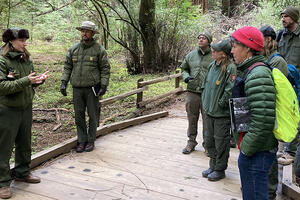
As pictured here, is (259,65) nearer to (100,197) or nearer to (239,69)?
(239,69)

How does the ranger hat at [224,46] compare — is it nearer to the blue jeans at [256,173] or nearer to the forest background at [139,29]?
the blue jeans at [256,173]

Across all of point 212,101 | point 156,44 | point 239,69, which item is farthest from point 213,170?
point 156,44

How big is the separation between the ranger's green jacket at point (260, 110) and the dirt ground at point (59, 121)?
207 inches

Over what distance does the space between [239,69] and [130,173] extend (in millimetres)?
2449

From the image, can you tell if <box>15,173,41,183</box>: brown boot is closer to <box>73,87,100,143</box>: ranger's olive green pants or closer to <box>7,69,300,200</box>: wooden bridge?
<box>7,69,300,200</box>: wooden bridge

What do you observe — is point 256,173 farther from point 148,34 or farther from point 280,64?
point 148,34

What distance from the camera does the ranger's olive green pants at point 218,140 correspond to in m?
4.03

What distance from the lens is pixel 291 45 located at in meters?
5.07

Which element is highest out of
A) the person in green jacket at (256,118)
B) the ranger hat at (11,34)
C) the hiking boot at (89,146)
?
the ranger hat at (11,34)

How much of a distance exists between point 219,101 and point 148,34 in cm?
1097

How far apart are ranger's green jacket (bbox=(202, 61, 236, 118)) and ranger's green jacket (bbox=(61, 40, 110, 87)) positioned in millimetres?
1934

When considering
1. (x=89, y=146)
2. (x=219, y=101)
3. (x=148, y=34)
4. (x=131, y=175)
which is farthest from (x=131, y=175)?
(x=148, y=34)

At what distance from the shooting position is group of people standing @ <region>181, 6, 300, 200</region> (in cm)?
233

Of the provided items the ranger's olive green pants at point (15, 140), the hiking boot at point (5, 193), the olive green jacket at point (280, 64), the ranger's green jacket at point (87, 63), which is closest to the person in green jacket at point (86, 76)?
the ranger's green jacket at point (87, 63)
